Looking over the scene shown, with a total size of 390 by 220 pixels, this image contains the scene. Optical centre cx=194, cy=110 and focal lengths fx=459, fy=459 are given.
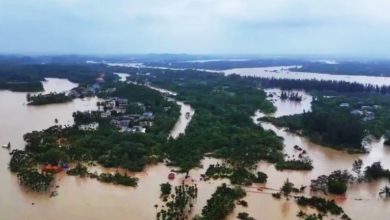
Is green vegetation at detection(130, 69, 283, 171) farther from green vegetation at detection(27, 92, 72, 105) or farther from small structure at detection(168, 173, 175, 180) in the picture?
green vegetation at detection(27, 92, 72, 105)

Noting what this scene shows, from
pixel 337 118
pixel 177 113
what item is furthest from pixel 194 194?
pixel 177 113

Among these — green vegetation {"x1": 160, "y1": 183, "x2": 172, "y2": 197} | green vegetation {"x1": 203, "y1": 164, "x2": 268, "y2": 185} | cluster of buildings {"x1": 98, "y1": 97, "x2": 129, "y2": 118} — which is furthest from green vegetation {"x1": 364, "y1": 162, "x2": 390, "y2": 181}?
cluster of buildings {"x1": 98, "y1": 97, "x2": 129, "y2": 118}

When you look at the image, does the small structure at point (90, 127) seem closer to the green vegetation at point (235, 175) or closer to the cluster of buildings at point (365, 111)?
the green vegetation at point (235, 175)

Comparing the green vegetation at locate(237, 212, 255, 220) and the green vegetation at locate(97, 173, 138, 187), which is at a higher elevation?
the green vegetation at locate(97, 173, 138, 187)

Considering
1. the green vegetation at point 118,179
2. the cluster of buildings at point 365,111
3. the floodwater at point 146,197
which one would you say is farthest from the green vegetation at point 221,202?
the cluster of buildings at point 365,111

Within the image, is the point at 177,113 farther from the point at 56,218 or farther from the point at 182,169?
the point at 56,218

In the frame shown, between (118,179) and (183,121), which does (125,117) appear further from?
(118,179)

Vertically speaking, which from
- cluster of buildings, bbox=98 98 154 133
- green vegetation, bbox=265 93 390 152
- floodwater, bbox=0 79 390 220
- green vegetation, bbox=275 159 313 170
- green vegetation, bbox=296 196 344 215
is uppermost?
green vegetation, bbox=265 93 390 152
